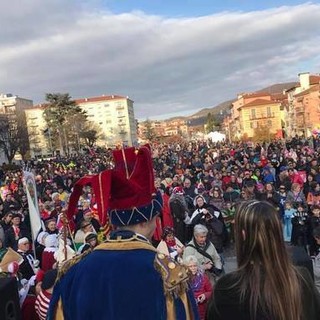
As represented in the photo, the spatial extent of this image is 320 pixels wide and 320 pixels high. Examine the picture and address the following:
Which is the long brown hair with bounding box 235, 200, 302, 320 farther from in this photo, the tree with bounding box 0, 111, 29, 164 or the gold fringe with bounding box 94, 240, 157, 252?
the tree with bounding box 0, 111, 29, 164

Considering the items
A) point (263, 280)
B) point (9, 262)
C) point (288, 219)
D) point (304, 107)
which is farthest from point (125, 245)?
point (304, 107)

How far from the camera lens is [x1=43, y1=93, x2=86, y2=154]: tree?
76688 millimetres

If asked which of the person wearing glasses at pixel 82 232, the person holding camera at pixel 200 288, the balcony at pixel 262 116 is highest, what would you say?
the balcony at pixel 262 116

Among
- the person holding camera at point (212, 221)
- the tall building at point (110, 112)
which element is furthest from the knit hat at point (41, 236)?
the tall building at point (110, 112)

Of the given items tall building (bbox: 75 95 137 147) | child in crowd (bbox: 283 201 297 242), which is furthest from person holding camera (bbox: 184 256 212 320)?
tall building (bbox: 75 95 137 147)

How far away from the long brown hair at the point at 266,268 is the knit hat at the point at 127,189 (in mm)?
477

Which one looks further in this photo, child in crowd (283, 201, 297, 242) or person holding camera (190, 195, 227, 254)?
child in crowd (283, 201, 297, 242)

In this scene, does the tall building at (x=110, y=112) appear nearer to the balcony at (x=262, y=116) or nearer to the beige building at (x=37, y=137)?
the beige building at (x=37, y=137)

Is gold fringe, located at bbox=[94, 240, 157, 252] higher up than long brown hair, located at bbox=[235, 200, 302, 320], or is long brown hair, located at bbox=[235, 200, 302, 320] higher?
gold fringe, located at bbox=[94, 240, 157, 252]

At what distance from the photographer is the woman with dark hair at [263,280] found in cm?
216

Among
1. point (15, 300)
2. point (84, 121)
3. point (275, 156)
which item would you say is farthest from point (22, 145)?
point (15, 300)

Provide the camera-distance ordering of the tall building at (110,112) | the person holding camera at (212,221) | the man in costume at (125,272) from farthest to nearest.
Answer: the tall building at (110,112), the person holding camera at (212,221), the man in costume at (125,272)

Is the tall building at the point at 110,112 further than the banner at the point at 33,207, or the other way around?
the tall building at the point at 110,112

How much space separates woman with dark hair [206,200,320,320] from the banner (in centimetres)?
698
